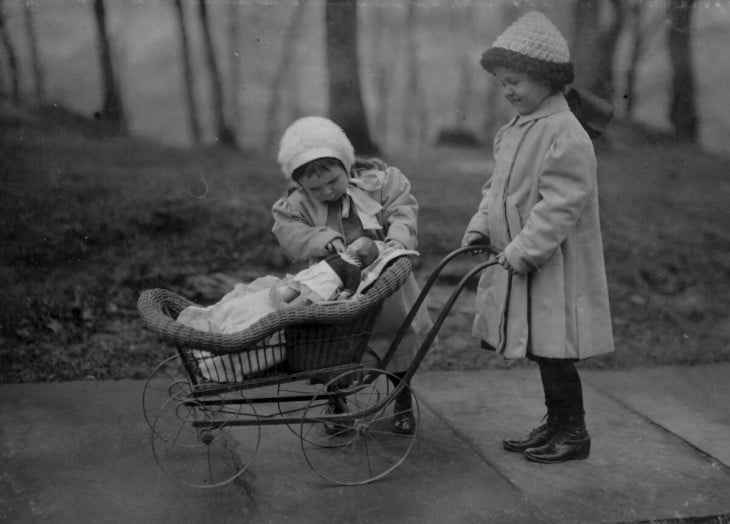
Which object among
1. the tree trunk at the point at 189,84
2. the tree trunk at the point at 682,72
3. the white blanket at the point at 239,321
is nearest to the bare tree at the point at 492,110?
the tree trunk at the point at 682,72

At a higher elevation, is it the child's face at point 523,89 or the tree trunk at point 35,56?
the child's face at point 523,89

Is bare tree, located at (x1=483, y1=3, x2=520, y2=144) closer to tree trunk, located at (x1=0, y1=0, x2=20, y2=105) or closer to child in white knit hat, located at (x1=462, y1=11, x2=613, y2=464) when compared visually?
child in white knit hat, located at (x1=462, y1=11, x2=613, y2=464)

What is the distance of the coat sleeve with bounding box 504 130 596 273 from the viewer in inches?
122

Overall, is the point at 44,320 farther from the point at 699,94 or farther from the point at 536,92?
the point at 699,94

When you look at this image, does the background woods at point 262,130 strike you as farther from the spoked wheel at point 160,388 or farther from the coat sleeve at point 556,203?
the coat sleeve at point 556,203

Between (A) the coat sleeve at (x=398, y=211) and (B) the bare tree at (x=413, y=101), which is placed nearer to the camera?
(A) the coat sleeve at (x=398, y=211)

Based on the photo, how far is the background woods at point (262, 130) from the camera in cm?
545

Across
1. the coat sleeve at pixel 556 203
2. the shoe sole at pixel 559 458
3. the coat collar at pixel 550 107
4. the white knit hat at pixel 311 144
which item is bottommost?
the shoe sole at pixel 559 458

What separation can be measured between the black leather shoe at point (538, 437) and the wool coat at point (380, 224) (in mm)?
594

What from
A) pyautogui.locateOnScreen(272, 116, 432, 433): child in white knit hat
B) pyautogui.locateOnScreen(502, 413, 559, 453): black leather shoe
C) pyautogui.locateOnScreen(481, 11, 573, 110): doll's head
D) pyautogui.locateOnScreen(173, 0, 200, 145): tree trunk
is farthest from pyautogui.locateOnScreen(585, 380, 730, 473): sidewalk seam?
pyautogui.locateOnScreen(173, 0, 200, 145): tree trunk

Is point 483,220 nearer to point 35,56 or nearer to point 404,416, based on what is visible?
point 404,416

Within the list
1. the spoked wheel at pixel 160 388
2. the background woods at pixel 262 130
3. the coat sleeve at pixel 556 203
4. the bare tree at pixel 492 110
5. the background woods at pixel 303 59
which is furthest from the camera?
the bare tree at pixel 492 110

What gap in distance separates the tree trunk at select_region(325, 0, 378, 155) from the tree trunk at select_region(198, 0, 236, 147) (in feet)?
2.67

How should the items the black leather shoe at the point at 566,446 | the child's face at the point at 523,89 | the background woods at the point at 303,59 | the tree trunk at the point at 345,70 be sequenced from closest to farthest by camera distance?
the child's face at the point at 523,89 < the black leather shoe at the point at 566,446 < the background woods at the point at 303,59 < the tree trunk at the point at 345,70
